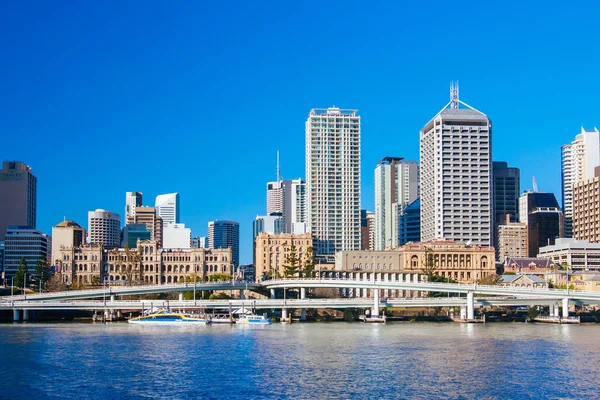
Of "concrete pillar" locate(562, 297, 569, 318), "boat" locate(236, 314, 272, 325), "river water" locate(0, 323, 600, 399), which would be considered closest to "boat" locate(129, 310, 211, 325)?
"boat" locate(236, 314, 272, 325)

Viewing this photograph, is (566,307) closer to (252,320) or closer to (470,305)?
(470,305)

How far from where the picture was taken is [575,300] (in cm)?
18925

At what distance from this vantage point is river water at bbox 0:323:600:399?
279 ft

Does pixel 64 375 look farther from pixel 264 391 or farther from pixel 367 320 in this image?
pixel 367 320

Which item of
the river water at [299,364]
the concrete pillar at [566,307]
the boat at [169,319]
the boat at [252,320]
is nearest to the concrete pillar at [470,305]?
the concrete pillar at [566,307]

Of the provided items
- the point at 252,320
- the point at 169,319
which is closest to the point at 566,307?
the point at 252,320

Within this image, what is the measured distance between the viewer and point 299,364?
338ft

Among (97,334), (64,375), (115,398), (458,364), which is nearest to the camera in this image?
(115,398)

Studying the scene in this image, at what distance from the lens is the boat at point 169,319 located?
177375 millimetres

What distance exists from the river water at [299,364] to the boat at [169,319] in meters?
24.1

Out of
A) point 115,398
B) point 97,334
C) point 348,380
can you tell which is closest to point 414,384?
point 348,380

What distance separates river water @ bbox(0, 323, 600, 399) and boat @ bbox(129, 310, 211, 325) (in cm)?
2408

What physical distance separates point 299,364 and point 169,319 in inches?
3164

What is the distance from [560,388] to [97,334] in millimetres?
83863
